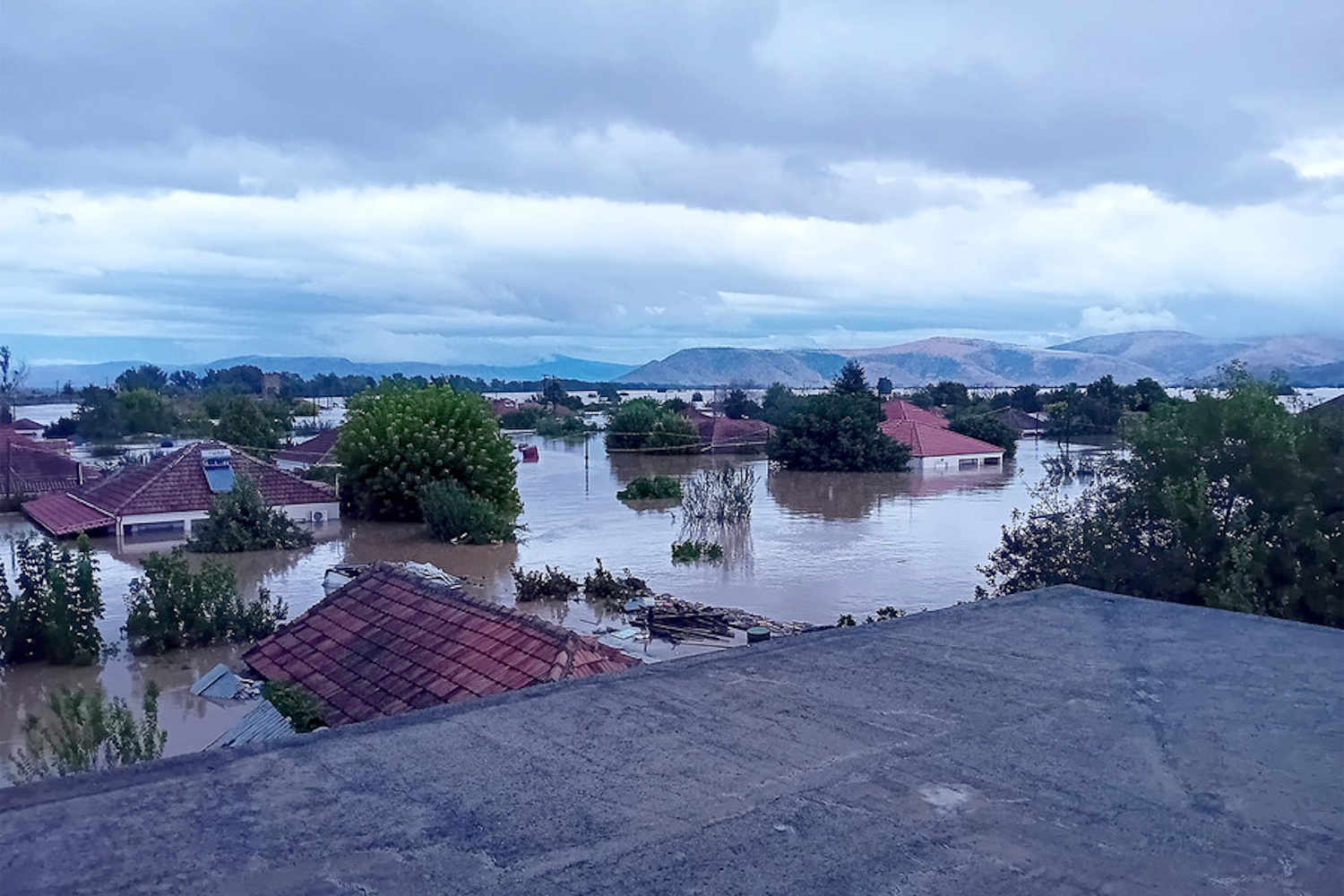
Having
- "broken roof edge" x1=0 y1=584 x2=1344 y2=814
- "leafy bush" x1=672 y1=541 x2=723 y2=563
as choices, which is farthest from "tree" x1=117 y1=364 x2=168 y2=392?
"broken roof edge" x1=0 y1=584 x2=1344 y2=814

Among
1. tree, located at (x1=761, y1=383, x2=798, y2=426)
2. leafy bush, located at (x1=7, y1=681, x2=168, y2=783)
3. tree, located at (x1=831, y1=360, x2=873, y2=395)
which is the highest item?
tree, located at (x1=831, y1=360, x2=873, y2=395)

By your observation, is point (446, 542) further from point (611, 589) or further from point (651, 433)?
point (651, 433)

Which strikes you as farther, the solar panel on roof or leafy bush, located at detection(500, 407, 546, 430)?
leafy bush, located at detection(500, 407, 546, 430)

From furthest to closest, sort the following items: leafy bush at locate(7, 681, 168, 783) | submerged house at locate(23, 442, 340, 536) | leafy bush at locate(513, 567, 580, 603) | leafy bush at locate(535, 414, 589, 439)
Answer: leafy bush at locate(535, 414, 589, 439), submerged house at locate(23, 442, 340, 536), leafy bush at locate(513, 567, 580, 603), leafy bush at locate(7, 681, 168, 783)

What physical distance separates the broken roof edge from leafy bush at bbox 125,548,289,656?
13.6 meters

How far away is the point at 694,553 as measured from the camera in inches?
1030

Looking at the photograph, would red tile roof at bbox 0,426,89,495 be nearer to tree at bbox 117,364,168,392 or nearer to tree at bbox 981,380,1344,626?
tree at bbox 981,380,1344,626

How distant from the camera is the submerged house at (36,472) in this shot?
35781mm

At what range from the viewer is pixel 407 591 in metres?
11.7

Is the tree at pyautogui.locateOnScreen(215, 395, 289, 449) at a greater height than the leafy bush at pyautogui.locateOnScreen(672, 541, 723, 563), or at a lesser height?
greater

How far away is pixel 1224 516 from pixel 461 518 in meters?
19.1

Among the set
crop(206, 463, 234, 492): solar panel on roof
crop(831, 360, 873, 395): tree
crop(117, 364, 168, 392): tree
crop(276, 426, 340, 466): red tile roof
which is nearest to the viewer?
crop(206, 463, 234, 492): solar panel on roof

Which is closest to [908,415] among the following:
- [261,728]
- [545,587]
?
Result: [545,587]

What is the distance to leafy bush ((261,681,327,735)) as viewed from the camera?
9.32 metres
